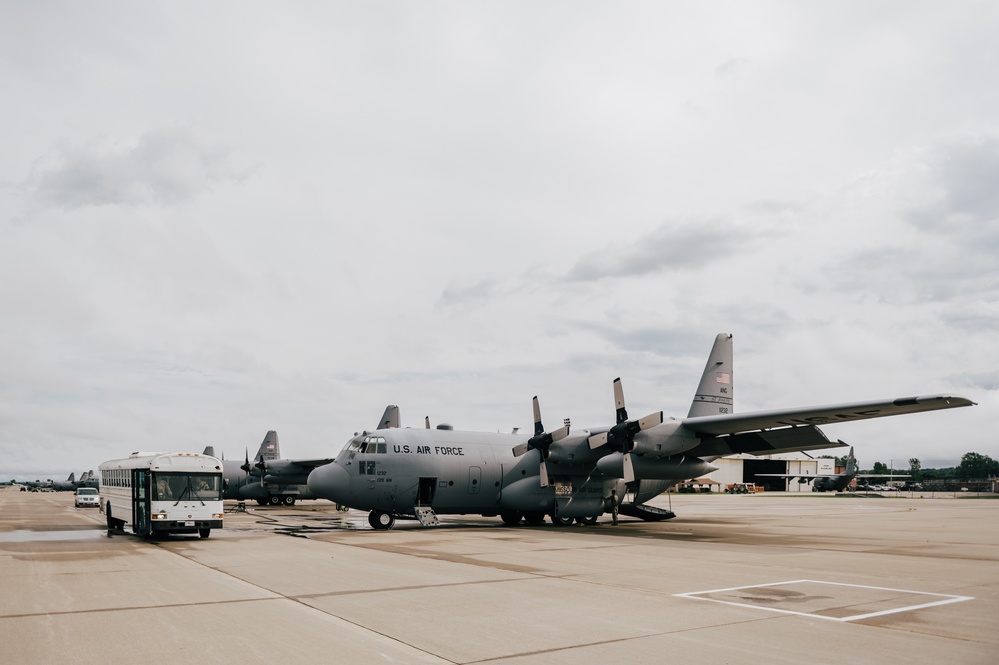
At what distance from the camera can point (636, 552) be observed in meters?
Answer: 20.3

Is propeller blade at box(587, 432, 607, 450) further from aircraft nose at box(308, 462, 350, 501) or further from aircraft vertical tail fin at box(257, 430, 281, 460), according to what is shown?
aircraft vertical tail fin at box(257, 430, 281, 460)

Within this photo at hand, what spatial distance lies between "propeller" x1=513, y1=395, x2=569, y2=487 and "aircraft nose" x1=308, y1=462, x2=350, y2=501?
773 centimetres

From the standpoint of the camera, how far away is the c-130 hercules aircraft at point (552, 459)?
2808 centimetres

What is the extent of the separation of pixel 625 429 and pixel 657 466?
2.41 metres

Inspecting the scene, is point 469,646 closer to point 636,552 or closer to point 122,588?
point 122,588

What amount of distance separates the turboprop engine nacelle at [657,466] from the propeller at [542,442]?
2.24 meters

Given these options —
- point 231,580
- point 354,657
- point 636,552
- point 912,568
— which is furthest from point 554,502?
point 354,657

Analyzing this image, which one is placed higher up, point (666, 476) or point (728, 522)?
point (666, 476)

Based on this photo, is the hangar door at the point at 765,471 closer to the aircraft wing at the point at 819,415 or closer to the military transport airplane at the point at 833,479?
the military transport airplane at the point at 833,479

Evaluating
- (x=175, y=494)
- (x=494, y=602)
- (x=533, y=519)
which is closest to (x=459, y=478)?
(x=533, y=519)

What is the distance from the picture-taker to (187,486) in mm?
23328

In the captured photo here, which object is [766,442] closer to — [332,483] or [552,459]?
[552,459]

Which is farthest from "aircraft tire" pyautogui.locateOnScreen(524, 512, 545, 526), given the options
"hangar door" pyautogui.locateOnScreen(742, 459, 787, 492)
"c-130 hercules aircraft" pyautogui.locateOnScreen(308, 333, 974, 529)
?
"hangar door" pyautogui.locateOnScreen(742, 459, 787, 492)

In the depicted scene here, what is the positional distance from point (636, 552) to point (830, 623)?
33.5 feet
